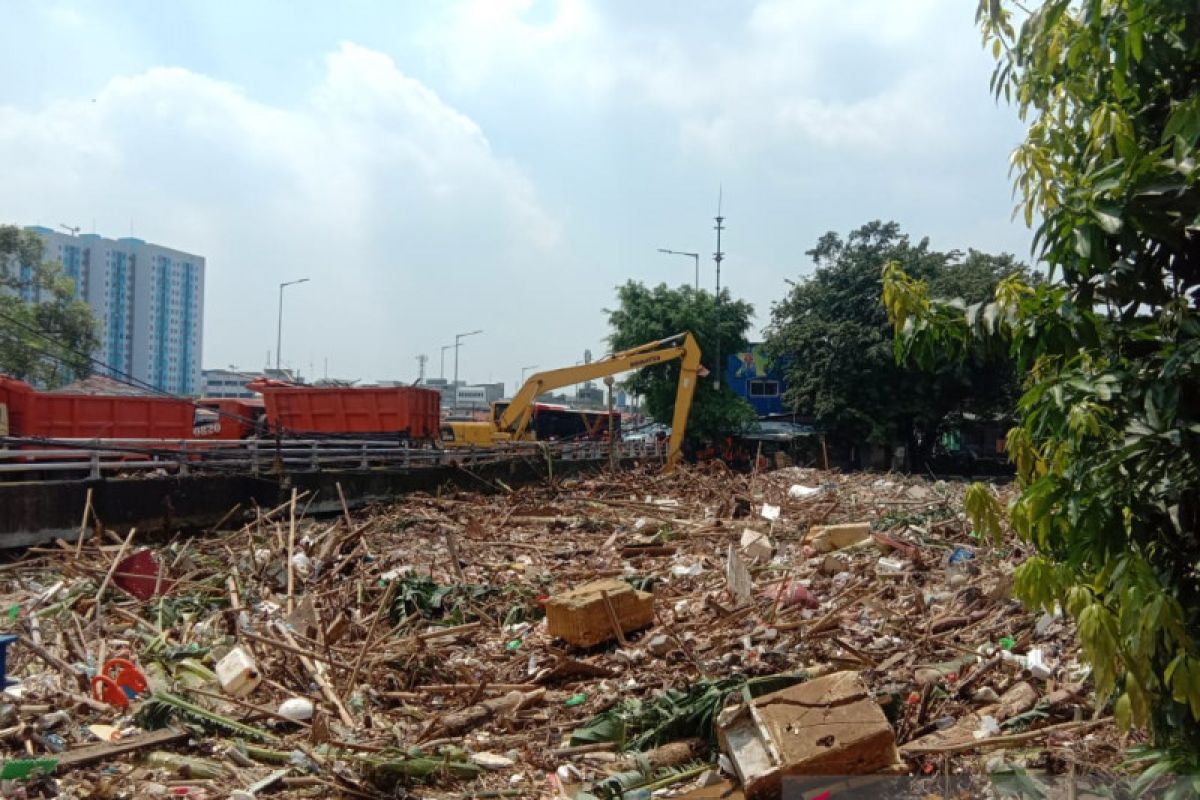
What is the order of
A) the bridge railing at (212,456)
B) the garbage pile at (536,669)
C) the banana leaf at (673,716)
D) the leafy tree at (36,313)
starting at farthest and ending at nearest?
the leafy tree at (36,313) → the bridge railing at (212,456) → the banana leaf at (673,716) → the garbage pile at (536,669)

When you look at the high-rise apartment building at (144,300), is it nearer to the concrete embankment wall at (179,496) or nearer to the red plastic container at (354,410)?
the red plastic container at (354,410)

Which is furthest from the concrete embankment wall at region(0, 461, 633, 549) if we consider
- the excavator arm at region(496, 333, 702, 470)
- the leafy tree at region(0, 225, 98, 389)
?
the leafy tree at region(0, 225, 98, 389)

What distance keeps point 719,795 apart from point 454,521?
1018 cm

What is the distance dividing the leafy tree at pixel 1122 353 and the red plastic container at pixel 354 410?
1991 centimetres

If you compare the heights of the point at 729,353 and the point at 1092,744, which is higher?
the point at 729,353

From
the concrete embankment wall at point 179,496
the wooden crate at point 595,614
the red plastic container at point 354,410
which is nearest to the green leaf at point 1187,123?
the wooden crate at point 595,614

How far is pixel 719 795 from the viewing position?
16.0 ft

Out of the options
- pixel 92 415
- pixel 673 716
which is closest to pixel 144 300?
pixel 92 415

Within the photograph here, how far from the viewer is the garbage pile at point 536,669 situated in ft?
16.2

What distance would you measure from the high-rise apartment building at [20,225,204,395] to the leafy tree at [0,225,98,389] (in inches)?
1582

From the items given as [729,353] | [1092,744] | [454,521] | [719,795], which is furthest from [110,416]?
[729,353]

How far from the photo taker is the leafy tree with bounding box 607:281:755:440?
35875 mm

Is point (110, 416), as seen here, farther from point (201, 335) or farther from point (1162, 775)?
point (201, 335)

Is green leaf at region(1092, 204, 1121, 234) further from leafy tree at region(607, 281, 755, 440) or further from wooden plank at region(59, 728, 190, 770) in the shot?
leafy tree at region(607, 281, 755, 440)
